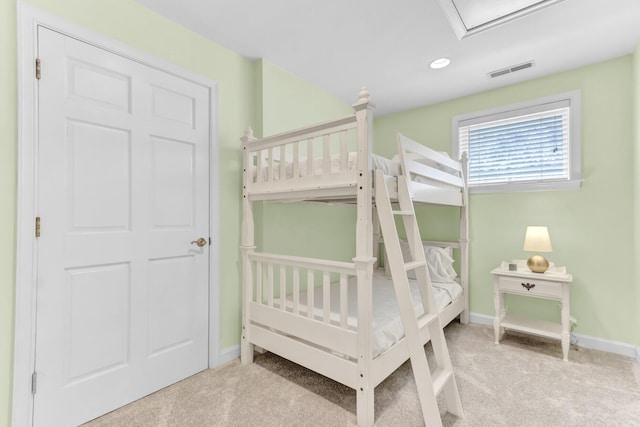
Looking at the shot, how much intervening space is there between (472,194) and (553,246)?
849mm

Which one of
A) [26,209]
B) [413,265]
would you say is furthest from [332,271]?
[26,209]

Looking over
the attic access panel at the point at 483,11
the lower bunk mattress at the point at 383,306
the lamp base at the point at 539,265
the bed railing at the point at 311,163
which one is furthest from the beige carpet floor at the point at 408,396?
the attic access panel at the point at 483,11

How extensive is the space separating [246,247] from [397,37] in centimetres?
195

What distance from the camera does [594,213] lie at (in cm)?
250

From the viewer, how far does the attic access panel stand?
5.92 feet

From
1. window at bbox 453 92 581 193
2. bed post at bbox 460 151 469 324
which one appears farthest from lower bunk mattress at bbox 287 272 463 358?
window at bbox 453 92 581 193

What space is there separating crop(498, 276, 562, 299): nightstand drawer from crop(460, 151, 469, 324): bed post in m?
0.47

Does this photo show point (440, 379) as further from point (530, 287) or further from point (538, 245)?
point (538, 245)

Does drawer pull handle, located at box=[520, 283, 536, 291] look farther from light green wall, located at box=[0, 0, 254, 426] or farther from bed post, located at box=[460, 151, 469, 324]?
light green wall, located at box=[0, 0, 254, 426]

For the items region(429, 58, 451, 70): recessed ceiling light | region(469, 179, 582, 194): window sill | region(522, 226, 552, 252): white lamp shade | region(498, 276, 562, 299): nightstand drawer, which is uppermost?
region(429, 58, 451, 70): recessed ceiling light

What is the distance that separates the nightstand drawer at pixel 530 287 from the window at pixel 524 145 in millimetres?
899

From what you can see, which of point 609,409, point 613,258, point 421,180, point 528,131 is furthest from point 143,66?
point 613,258

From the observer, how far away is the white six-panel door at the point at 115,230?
1.53 m

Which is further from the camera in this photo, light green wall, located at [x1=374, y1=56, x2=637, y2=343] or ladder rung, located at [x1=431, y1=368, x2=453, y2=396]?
light green wall, located at [x1=374, y1=56, x2=637, y2=343]
